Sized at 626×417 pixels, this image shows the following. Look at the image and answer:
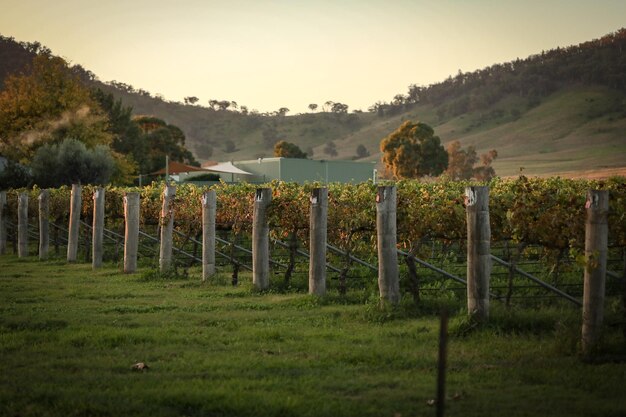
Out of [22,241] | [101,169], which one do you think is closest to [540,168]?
[101,169]

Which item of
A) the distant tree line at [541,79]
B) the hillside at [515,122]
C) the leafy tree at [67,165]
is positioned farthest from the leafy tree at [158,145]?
the distant tree line at [541,79]

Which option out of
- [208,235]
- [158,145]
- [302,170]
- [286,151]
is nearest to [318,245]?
[208,235]

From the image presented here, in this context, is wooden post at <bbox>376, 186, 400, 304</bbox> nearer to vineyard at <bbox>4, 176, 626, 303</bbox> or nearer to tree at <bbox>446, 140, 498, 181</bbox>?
vineyard at <bbox>4, 176, 626, 303</bbox>

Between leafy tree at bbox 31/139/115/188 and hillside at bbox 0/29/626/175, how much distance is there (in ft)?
234

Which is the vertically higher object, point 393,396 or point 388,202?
point 388,202

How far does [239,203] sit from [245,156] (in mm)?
157662

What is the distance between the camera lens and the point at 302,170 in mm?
71875

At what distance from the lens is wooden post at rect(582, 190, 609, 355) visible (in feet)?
28.5

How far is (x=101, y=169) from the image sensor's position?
52000mm

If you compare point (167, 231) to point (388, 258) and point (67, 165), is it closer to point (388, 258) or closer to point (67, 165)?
point (388, 258)

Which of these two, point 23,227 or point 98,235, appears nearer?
point 98,235

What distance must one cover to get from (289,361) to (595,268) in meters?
3.68

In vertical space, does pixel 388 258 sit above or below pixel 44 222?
below

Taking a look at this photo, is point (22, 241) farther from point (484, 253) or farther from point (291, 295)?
point (484, 253)
